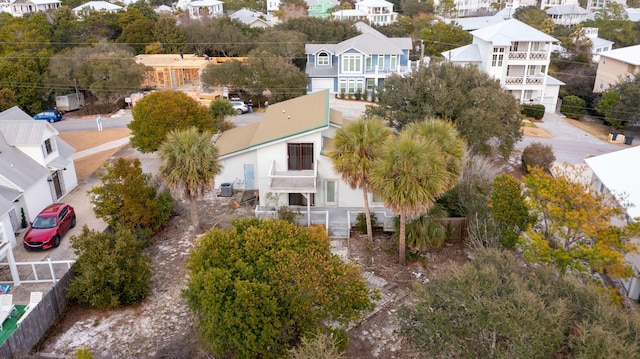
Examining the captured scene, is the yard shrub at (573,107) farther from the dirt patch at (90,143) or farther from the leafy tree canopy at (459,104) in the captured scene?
the dirt patch at (90,143)

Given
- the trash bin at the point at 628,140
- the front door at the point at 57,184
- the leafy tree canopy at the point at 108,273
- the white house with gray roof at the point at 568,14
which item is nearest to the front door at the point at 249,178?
the leafy tree canopy at the point at 108,273

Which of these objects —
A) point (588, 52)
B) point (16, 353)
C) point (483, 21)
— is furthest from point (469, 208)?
point (483, 21)

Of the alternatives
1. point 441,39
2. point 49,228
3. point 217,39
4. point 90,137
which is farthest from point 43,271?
point 441,39

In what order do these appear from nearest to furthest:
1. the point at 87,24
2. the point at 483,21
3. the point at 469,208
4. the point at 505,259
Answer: the point at 505,259 < the point at 469,208 < the point at 87,24 < the point at 483,21

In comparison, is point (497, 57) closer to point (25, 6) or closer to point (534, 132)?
point (534, 132)

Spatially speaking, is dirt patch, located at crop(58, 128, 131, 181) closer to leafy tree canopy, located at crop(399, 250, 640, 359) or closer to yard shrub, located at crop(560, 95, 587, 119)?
leafy tree canopy, located at crop(399, 250, 640, 359)

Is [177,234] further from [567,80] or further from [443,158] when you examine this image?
[567,80]

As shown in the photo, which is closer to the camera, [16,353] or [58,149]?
[16,353]
